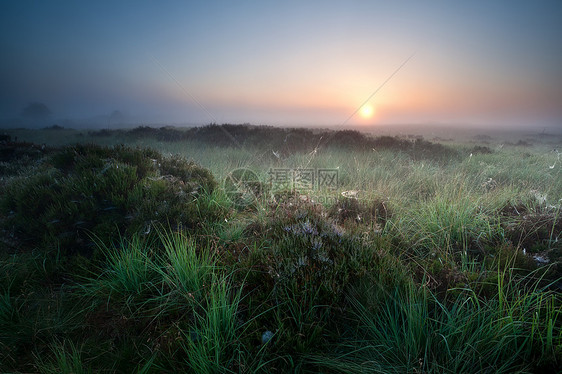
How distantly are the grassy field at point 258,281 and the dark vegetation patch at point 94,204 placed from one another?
0.08 ft

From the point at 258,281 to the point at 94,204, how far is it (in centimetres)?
303

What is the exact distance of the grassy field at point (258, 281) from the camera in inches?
80.7

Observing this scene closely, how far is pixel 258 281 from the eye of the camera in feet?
8.80

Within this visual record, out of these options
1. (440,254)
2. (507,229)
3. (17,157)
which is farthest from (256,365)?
(17,157)

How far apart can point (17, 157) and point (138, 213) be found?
8.51 meters

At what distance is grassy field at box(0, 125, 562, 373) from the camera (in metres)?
2.05

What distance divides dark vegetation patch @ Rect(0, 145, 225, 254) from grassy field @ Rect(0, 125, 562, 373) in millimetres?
26
